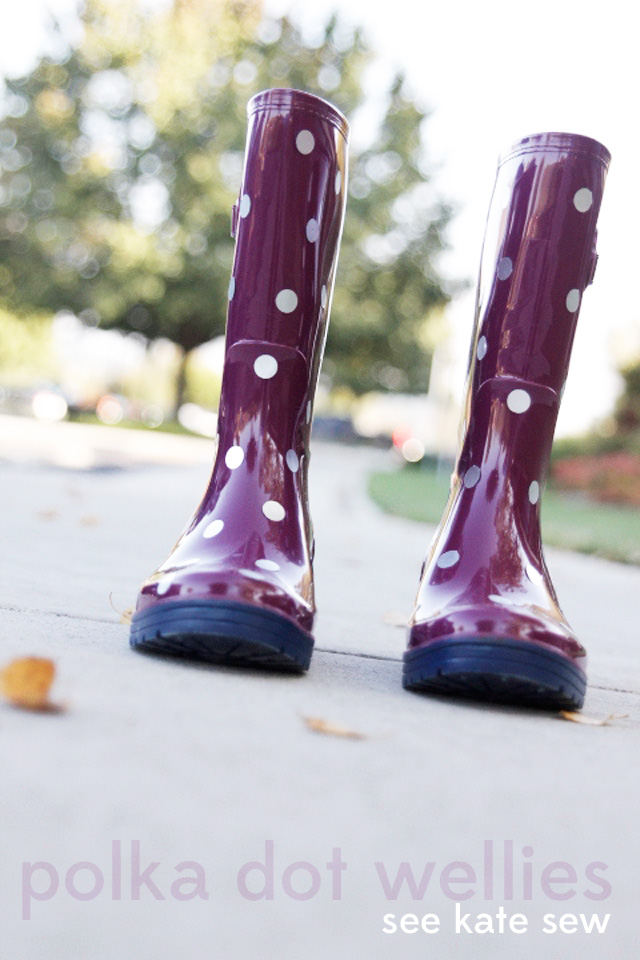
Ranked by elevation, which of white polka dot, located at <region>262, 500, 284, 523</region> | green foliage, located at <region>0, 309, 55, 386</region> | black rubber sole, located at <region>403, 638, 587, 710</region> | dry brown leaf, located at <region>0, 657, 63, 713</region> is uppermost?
green foliage, located at <region>0, 309, 55, 386</region>

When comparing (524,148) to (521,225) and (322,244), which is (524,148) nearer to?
(521,225)

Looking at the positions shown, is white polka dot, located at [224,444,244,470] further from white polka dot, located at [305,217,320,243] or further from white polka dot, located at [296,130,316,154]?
white polka dot, located at [296,130,316,154]

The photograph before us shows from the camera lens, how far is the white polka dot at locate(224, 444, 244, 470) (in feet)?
4.24

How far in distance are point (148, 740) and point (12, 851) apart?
0.22 m

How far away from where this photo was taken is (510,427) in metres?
1.33

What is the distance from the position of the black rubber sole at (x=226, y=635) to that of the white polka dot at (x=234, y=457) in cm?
26

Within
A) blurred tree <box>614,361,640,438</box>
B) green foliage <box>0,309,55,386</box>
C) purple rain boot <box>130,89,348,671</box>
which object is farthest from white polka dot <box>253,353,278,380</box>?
green foliage <box>0,309,55,386</box>

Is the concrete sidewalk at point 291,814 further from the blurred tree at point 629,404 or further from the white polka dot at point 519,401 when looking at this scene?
the blurred tree at point 629,404

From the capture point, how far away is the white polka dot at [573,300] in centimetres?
134

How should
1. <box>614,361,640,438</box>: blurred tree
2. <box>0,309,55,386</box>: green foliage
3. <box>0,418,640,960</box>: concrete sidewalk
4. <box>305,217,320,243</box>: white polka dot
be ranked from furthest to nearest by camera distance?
<box>0,309,55,386</box>: green foliage
<box>614,361,640,438</box>: blurred tree
<box>305,217,320,243</box>: white polka dot
<box>0,418,640,960</box>: concrete sidewalk

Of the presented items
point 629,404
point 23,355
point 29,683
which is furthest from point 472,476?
point 23,355

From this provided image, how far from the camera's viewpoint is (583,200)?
4.29ft

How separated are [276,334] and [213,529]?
0.30 meters

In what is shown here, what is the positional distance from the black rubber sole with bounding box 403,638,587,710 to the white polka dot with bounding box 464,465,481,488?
31cm
